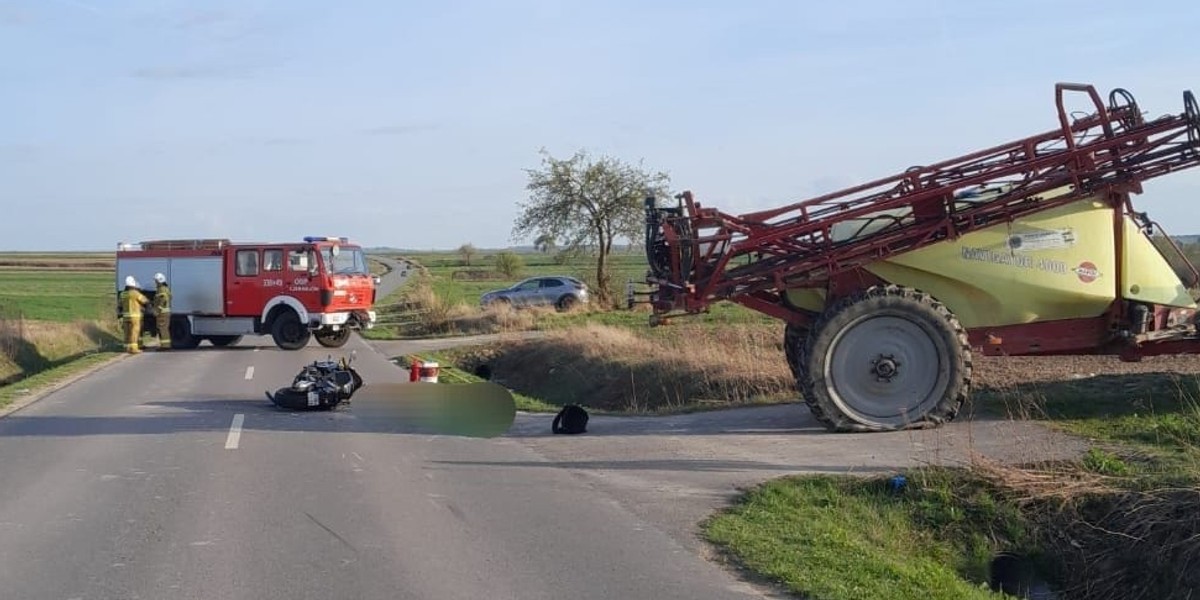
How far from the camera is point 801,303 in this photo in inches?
556

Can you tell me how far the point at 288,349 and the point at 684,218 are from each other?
19.8 m

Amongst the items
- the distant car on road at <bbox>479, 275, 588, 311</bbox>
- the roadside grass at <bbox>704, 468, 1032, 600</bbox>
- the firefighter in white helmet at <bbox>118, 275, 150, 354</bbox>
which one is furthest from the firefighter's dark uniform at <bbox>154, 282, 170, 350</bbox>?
the roadside grass at <bbox>704, 468, 1032, 600</bbox>

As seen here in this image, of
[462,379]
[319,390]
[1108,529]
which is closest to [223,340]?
[462,379]

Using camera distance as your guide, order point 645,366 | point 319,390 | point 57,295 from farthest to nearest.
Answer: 1. point 57,295
2. point 645,366
3. point 319,390

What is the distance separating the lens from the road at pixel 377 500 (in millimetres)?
7570

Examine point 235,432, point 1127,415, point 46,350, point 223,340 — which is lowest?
point 46,350

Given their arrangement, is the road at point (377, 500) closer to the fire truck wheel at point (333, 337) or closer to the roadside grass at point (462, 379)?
the roadside grass at point (462, 379)

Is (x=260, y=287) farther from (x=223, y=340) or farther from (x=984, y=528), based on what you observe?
(x=984, y=528)

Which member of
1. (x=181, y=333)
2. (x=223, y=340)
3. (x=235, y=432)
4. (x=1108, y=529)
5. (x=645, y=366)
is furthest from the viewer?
(x=223, y=340)

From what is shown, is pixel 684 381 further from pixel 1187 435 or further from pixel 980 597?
pixel 980 597

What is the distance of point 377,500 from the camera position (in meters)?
10.1

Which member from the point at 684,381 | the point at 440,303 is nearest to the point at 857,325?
the point at 684,381

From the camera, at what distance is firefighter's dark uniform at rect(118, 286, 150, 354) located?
3112cm

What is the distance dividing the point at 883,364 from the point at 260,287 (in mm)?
21607
